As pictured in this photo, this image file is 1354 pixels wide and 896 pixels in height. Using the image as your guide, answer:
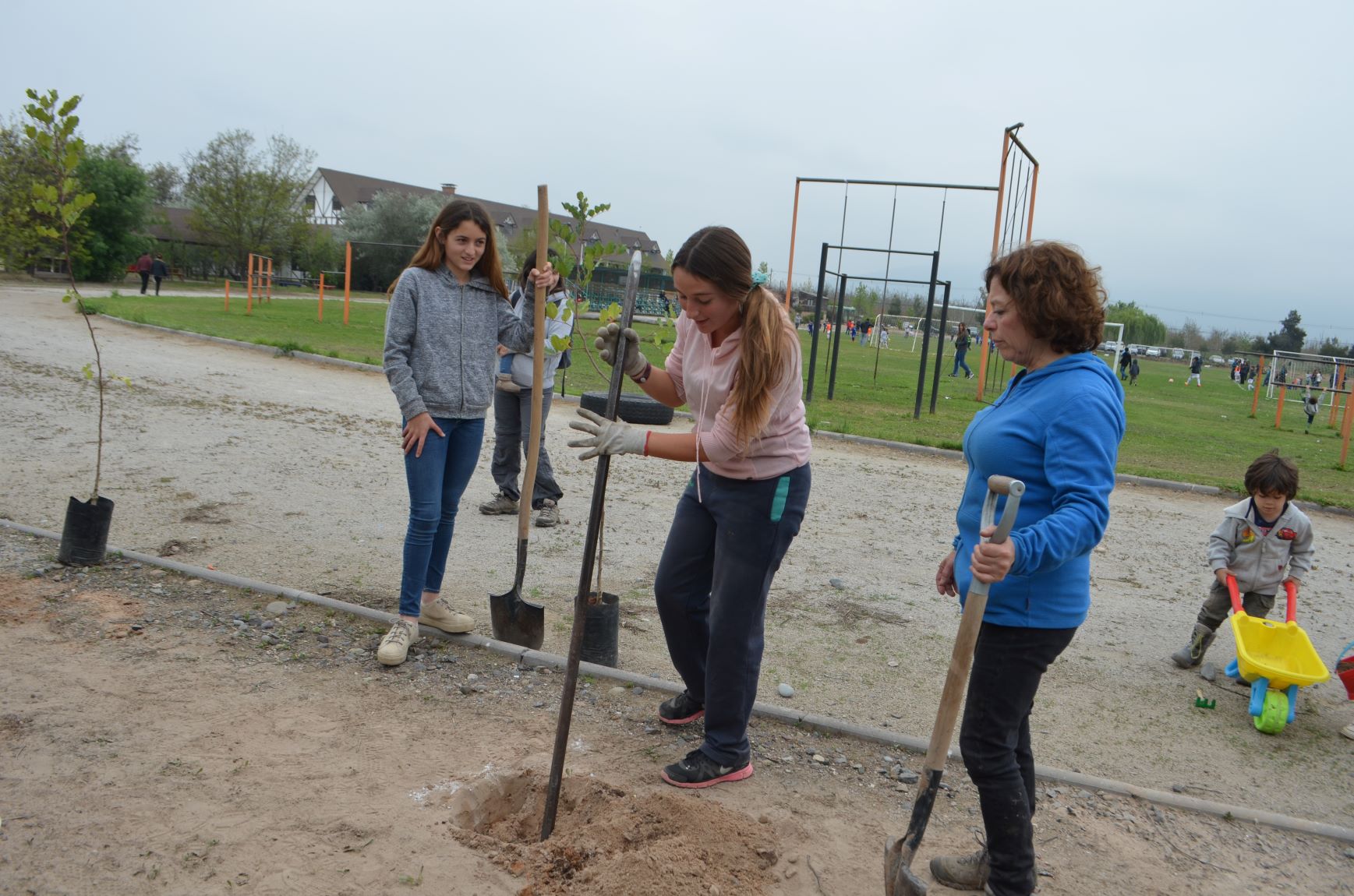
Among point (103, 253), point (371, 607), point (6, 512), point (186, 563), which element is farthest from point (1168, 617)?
point (103, 253)

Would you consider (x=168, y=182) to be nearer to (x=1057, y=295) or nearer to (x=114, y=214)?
(x=114, y=214)

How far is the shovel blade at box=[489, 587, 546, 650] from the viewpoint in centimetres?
440

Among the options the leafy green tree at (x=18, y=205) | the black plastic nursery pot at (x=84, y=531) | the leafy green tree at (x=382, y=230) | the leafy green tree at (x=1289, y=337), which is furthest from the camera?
the leafy green tree at (x=1289, y=337)

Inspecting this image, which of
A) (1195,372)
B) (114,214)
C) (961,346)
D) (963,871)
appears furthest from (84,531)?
(1195,372)

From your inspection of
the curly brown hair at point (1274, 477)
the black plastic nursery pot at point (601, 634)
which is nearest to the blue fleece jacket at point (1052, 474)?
the black plastic nursery pot at point (601, 634)

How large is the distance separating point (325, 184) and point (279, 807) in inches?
→ 2780

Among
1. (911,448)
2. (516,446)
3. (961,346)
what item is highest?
(961,346)

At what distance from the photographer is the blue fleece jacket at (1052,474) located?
2.28 meters

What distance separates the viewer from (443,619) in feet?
14.5

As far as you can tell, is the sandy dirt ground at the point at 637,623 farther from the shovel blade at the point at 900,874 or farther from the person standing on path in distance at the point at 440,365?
the person standing on path in distance at the point at 440,365

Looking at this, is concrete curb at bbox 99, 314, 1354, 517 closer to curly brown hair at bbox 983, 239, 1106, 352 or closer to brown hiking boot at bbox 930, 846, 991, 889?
brown hiking boot at bbox 930, 846, 991, 889

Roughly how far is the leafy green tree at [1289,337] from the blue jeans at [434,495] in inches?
2619

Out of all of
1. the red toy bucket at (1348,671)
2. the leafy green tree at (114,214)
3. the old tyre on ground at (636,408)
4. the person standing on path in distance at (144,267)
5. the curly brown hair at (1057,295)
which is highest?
the leafy green tree at (114,214)

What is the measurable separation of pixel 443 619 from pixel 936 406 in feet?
43.3
